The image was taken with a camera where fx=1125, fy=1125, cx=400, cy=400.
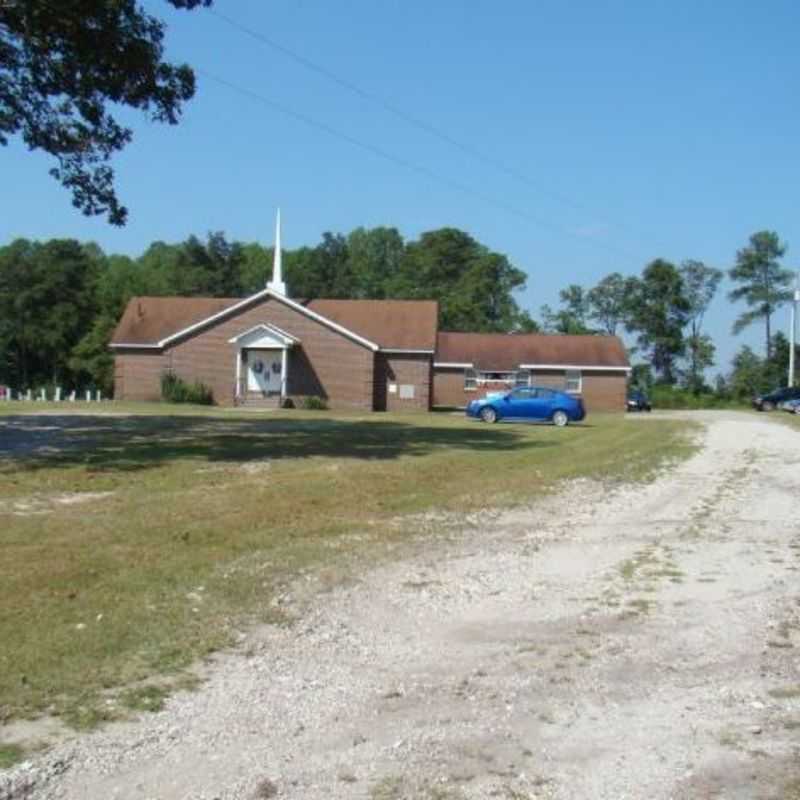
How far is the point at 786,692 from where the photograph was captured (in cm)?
619

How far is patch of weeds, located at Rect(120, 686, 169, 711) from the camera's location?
18.8 ft

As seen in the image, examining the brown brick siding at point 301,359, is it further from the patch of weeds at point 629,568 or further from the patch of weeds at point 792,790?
the patch of weeds at point 792,790

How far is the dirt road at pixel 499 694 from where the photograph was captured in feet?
16.1

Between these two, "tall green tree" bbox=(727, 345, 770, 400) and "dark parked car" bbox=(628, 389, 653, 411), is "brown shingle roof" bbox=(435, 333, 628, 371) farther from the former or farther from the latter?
"tall green tree" bbox=(727, 345, 770, 400)

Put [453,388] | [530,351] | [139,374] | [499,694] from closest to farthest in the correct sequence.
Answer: [499,694] < [139,374] < [453,388] < [530,351]

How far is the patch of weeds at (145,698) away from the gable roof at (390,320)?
48.3 m

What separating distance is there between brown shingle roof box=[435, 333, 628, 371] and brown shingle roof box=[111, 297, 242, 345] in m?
14.7

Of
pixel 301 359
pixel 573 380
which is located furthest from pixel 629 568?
pixel 573 380

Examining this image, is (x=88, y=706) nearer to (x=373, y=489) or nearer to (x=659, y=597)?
(x=659, y=597)

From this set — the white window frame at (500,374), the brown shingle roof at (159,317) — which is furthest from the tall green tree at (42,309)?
the white window frame at (500,374)

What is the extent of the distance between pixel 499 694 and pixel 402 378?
48.6 meters

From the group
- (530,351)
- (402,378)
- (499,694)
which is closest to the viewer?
(499,694)

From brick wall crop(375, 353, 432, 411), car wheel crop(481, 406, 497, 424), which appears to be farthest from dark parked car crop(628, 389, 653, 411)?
car wheel crop(481, 406, 497, 424)

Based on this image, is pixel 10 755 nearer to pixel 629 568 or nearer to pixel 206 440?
pixel 629 568
